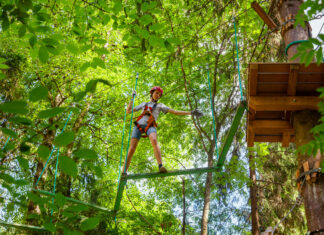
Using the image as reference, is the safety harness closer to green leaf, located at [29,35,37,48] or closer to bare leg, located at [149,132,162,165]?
bare leg, located at [149,132,162,165]

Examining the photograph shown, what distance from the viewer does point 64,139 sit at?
4.42 feet

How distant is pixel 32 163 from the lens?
30.5 ft

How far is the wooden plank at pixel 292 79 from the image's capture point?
350 centimetres

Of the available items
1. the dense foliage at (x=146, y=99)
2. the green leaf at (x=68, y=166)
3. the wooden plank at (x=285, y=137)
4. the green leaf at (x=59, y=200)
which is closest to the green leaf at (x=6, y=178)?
the green leaf at (x=59, y=200)

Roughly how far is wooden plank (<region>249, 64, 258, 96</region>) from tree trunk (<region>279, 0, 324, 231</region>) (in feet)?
2.02

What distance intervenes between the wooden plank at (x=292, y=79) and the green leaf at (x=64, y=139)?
9.59 ft

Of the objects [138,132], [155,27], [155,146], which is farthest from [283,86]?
[138,132]

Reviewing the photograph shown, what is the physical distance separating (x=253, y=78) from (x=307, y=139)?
3.29 ft

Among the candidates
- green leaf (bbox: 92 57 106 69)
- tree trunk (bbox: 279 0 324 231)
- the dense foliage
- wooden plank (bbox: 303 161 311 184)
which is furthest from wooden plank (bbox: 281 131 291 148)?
green leaf (bbox: 92 57 106 69)

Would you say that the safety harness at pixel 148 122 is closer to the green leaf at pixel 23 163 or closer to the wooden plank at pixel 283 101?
the wooden plank at pixel 283 101

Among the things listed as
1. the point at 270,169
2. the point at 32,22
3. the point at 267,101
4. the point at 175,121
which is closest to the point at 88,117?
the point at 175,121

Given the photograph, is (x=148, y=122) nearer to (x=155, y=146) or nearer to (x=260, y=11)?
(x=155, y=146)

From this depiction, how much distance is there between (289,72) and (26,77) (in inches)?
314

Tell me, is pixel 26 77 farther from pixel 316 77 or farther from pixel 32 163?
pixel 316 77
